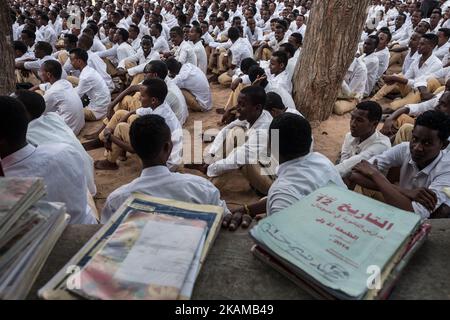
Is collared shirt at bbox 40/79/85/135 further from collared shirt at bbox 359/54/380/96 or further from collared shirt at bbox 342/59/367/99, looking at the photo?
collared shirt at bbox 359/54/380/96

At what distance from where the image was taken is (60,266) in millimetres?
1242

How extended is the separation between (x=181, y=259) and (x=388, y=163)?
7.43 ft

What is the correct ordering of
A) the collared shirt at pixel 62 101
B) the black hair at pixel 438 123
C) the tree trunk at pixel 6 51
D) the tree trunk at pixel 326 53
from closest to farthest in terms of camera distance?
the black hair at pixel 438 123 → the tree trunk at pixel 6 51 → the tree trunk at pixel 326 53 → the collared shirt at pixel 62 101

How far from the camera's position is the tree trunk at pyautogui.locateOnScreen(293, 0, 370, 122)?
15.5 ft

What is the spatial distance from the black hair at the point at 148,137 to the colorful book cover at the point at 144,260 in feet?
2.51

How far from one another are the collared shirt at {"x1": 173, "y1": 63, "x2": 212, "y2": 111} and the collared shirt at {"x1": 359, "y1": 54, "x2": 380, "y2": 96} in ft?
8.90

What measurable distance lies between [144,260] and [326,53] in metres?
4.42

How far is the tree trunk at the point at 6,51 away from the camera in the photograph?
11.2 ft

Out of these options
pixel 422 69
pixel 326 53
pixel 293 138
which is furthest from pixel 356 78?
pixel 293 138

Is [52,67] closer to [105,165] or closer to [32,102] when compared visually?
[105,165]

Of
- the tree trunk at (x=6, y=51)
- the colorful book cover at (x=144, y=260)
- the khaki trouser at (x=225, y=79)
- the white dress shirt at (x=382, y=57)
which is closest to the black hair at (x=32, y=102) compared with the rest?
the tree trunk at (x=6, y=51)

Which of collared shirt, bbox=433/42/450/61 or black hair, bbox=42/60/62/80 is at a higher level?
collared shirt, bbox=433/42/450/61

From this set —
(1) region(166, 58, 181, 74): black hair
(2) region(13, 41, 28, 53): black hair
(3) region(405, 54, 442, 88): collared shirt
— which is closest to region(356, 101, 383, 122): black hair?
(3) region(405, 54, 442, 88): collared shirt

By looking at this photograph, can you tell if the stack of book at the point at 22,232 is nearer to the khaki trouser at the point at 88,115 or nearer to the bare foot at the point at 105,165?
the bare foot at the point at 105,165
